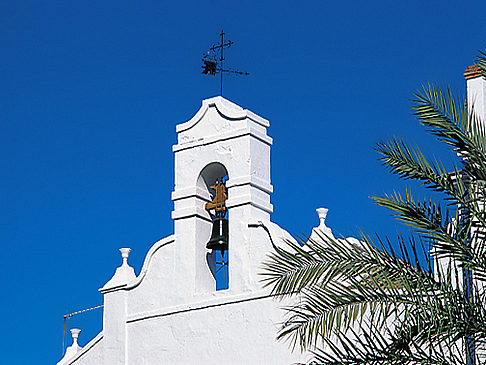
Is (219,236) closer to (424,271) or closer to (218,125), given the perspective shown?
(218,125)


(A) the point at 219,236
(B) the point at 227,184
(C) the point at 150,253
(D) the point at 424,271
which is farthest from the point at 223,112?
(D) the point at 424,271

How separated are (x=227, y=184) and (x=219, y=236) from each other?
36.2 inches

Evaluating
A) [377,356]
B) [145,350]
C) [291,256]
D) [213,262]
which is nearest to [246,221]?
[213,262]

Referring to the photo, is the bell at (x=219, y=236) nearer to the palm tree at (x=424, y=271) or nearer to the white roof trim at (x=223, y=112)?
the white roof trim at (x=223, y=112)

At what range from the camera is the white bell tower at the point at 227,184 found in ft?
64.6

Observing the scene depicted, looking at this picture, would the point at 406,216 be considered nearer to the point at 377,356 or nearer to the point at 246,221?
the point at 377,356

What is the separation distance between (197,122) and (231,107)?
0.71 m

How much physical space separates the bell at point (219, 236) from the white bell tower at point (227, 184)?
19 centimetres

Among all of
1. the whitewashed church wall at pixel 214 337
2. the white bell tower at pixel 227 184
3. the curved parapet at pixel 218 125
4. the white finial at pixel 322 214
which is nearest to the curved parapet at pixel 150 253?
the white bell tower at pixel 227 184

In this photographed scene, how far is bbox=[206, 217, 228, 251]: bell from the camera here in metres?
20.2

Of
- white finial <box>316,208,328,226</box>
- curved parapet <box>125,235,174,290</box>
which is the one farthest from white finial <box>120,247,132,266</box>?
white finial <box>316,208,328,226</box>

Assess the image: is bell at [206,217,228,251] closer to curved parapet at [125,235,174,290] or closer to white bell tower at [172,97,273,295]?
white bell tower at [172,97,273,295]

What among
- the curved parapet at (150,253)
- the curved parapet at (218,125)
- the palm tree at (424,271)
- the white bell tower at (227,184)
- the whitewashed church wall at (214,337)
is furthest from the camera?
the curved parapet at (150,253)

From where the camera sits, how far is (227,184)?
20125mm
